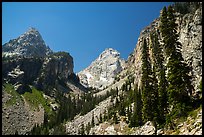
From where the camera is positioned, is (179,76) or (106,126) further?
(106,126)

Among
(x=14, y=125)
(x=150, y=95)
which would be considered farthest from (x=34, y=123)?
(x=150, y=95)

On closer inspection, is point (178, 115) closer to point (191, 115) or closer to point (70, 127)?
point (191, 115)

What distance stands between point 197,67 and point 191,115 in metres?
32.8

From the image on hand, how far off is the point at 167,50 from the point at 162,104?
40.7 ft

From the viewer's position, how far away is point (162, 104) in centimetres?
5800

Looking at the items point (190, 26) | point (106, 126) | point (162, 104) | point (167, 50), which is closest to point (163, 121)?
point (162, 104)

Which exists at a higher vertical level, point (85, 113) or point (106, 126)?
point (85, 113)

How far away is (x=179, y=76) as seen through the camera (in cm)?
4853

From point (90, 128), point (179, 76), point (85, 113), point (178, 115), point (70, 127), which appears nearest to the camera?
point (178, 115)

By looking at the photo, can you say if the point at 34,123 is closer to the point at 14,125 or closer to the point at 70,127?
the point at 14,125

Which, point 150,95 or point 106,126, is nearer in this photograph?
point 150,95

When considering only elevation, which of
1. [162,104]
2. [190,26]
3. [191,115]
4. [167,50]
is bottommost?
[191,115]

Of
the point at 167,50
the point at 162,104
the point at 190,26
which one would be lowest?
the point at 162,104

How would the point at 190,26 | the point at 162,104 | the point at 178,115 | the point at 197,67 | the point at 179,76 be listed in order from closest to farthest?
the point at 178,115 < the point at 179,76 < the point at 162,104 < the point at 197,67 < the point at 190,26
